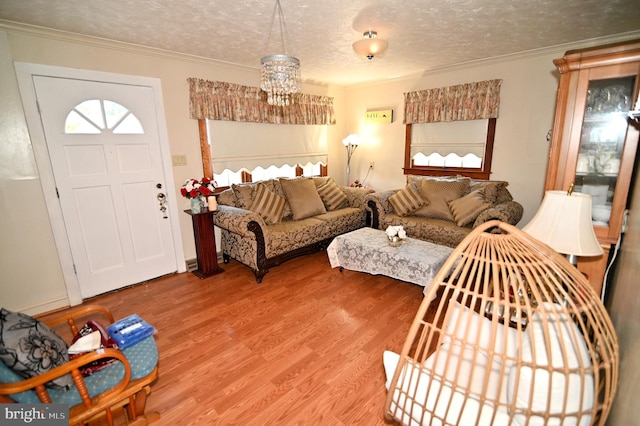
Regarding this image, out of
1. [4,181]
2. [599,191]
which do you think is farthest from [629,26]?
[4,181]

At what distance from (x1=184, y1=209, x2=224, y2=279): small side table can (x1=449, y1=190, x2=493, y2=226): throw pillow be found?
2.83 metres

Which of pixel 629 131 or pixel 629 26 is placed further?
pixel 629 26

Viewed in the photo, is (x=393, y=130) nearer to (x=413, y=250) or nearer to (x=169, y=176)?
(x=413, y=250)

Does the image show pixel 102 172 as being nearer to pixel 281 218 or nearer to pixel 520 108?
pixel 281 218

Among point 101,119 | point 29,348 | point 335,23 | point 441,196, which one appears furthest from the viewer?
point 441,196

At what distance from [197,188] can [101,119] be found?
41.8 inches

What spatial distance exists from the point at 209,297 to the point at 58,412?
1.67 meters

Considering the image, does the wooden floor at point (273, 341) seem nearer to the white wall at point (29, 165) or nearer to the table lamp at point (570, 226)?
the white wall at point (29, 165)

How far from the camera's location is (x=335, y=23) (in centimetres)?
236

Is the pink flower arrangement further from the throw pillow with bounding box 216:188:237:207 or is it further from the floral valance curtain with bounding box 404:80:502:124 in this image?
the floral valance curtain with bounding box 404:80:502:124

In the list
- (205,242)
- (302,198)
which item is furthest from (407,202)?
(205,242)

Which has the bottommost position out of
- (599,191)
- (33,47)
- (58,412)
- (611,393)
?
(58,412)

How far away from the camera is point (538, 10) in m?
2.18

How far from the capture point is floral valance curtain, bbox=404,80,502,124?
359cm
